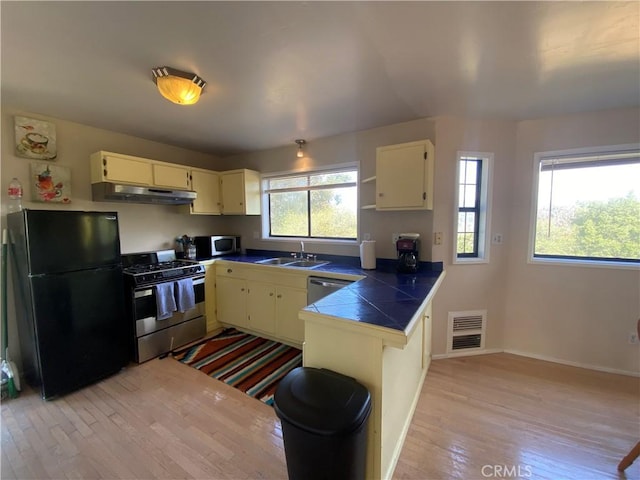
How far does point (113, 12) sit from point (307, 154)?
2236mm

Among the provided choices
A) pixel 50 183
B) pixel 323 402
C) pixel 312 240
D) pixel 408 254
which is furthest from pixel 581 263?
pixel 50 183

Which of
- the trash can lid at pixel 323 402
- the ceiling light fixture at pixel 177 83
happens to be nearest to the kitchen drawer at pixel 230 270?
the ceiling light fixture at pixel 177 83

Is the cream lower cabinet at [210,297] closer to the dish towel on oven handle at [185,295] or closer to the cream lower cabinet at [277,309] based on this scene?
the dish towel on oven handle at [185,295]

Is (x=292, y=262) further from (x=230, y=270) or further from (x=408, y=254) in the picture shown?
(x=408, y=254)

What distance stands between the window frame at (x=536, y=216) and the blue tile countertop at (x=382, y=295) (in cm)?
98

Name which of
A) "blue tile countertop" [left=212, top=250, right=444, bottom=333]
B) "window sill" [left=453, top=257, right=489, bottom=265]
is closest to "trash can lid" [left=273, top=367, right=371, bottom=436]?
"blue tile countertop" [left=212, top=250, right=444, bottom=333]

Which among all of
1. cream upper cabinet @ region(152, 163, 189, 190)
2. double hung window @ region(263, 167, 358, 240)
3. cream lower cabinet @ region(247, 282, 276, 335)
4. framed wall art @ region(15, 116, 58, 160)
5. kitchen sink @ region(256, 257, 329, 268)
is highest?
framed wall art @ region(15, 116, 58, 160)

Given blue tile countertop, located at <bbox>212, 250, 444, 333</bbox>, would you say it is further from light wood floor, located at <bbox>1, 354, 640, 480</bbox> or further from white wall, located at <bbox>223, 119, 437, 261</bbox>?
light wood floor, located at <bbox>1, 354, 640, 480</bbox>

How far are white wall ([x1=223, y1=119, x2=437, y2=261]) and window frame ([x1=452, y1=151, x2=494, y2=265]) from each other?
29 cm

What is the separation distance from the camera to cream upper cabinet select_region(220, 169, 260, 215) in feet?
11.6

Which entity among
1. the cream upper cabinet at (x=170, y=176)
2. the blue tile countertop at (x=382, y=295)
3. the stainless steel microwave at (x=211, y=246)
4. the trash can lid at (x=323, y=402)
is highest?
the cream upper cabinet at (x=170, y=176)

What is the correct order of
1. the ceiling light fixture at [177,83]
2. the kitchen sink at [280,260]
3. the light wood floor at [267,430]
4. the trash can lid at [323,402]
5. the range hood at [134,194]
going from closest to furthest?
the trash can lid at [323,402], the light wood floor at [267,430], the ceiling light fixture at [177,83], the range hood at [134,194], the kitchen sink at [280,260]

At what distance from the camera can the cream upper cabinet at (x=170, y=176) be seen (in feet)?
9.72

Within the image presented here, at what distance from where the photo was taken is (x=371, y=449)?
51.6 inches
